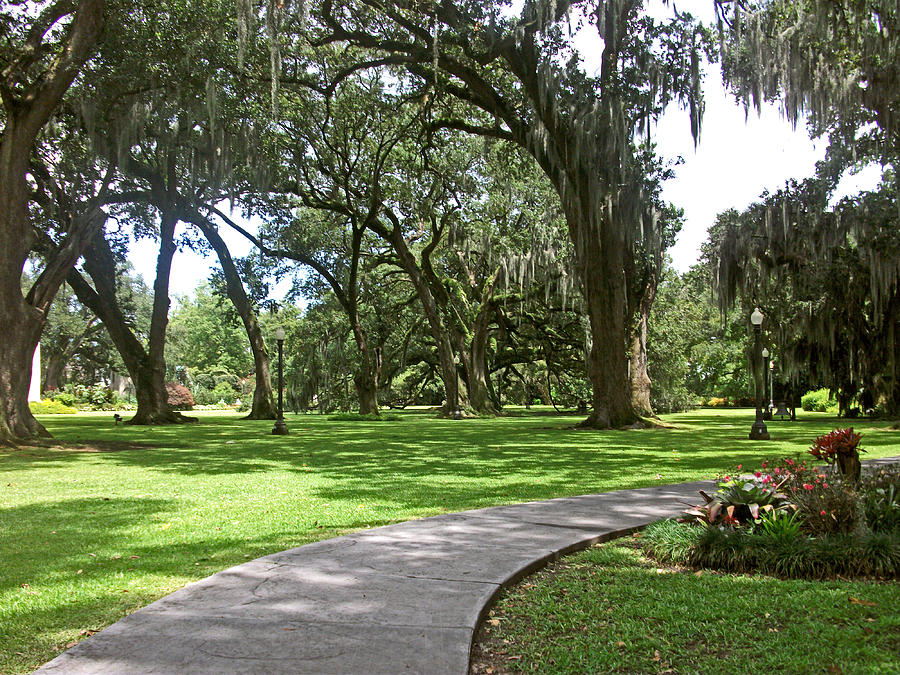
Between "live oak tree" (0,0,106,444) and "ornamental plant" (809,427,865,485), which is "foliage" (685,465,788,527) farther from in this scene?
"live oak tree" (0,0,106,444)

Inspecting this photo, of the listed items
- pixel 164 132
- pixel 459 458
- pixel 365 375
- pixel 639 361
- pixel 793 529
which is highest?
pixel 164 132

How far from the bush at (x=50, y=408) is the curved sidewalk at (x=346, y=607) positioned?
38218mm

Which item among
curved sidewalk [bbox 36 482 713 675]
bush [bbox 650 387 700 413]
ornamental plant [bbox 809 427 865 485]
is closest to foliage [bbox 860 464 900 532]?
ornamental plant [bbox 809 427 865 485]

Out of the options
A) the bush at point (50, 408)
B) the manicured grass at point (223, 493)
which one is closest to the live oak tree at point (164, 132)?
the manicured grass at point (223, 493)

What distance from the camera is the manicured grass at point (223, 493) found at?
4.21 m

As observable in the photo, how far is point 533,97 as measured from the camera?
17.7 m

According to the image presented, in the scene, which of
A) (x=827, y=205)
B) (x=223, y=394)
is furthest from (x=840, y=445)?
(x=223, y=394)

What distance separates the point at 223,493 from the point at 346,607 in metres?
5.35

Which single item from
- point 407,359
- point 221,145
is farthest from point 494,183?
point 407,359

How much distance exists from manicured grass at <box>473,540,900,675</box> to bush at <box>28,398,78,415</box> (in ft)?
130

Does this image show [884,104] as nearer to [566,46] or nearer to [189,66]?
[566,46]

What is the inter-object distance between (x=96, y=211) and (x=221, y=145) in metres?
4.11

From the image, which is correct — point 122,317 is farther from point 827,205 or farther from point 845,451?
point 827,205

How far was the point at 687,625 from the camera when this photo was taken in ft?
11.5
